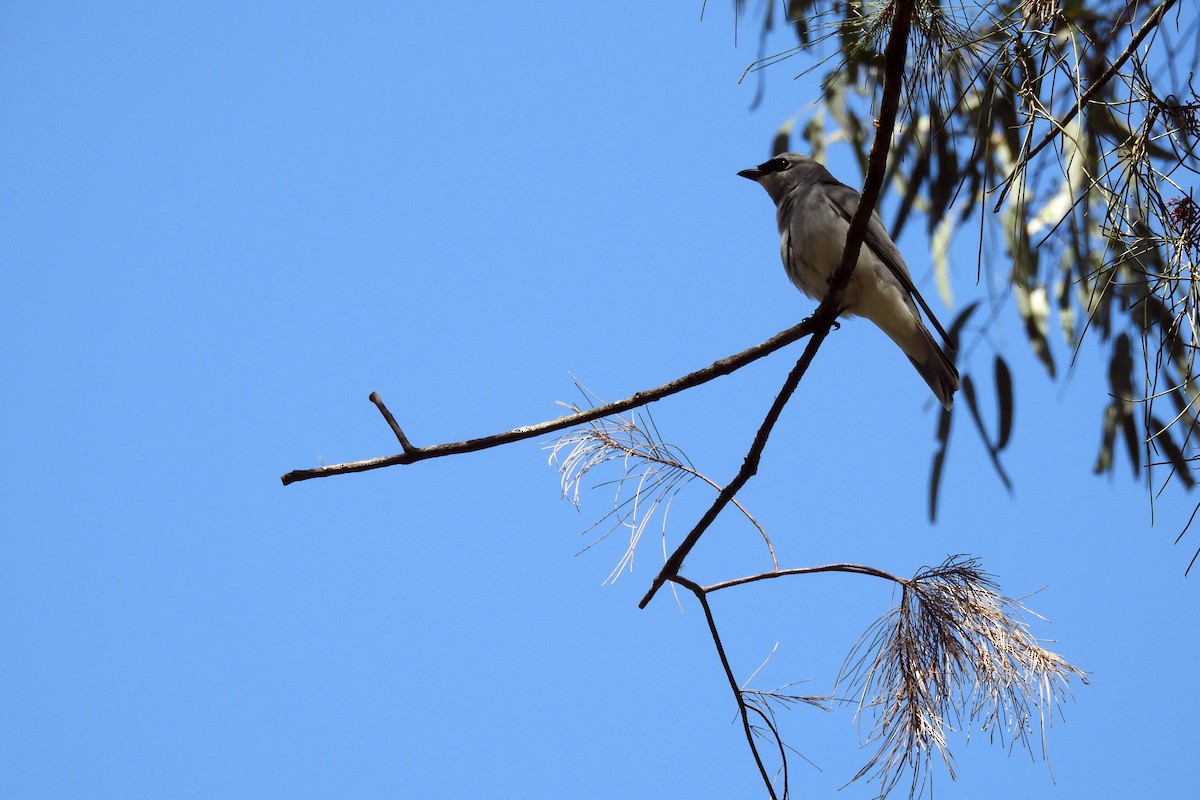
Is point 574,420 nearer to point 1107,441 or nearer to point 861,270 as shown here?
point 861,270

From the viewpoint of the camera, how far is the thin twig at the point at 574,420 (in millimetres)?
1979

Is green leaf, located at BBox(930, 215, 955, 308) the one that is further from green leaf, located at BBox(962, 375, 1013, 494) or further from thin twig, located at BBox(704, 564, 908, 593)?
thin twig, located at BBox(704, 564, 908, 593)

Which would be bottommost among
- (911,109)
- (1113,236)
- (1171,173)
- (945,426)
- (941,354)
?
(1113,236)

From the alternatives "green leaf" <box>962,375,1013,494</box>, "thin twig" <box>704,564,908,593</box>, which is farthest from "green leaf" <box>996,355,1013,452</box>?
"thin twig" <box>704,564,908,593</box>

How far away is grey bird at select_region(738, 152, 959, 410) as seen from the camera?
3.01m

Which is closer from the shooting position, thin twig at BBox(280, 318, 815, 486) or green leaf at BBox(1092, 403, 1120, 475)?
thin twig at BBox(280, 318, 815, 486)

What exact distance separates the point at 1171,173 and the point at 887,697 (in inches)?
44.2

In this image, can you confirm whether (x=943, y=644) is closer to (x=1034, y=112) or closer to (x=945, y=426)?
(x=1034, y=112)

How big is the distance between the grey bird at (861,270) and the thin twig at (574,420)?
90 cm

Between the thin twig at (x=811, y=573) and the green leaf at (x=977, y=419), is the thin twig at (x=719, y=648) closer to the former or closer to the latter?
the thin twig at (x=811, y=573)

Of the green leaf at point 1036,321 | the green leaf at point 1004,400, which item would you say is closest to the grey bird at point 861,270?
the green leaf at point 1004,400

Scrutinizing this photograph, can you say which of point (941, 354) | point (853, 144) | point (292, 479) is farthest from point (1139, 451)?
point (292, 479)

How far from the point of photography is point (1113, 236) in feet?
5.48

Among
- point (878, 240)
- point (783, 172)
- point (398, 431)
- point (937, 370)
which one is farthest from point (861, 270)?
point (398, 431)
